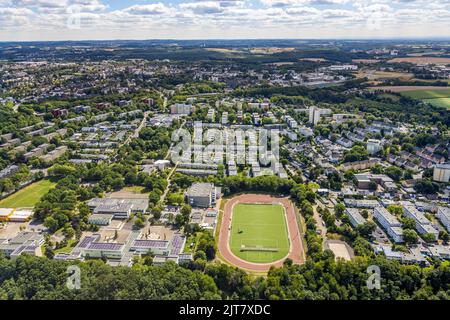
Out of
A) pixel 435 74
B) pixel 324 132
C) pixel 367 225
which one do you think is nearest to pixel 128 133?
pixel 324 132

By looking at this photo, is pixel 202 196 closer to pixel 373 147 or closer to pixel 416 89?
pixel 373 147

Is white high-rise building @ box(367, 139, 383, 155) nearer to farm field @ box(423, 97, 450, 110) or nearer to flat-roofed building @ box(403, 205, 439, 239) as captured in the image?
→ flat-roofed building @ box(403, 205, 439, 239)

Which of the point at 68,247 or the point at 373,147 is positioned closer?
the point at 68,247

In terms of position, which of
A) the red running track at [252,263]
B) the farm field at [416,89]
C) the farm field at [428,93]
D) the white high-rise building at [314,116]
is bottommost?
the red running track at [252,263]

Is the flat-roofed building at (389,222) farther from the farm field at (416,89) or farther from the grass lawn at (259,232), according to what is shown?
the farm field at (416,89)

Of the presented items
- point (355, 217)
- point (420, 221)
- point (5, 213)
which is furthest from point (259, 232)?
point (5, 213)

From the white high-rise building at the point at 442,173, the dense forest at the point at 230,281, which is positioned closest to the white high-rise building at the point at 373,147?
the white high-rise building at the point at 442,173

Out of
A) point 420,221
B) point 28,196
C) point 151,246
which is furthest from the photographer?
point 28,196
